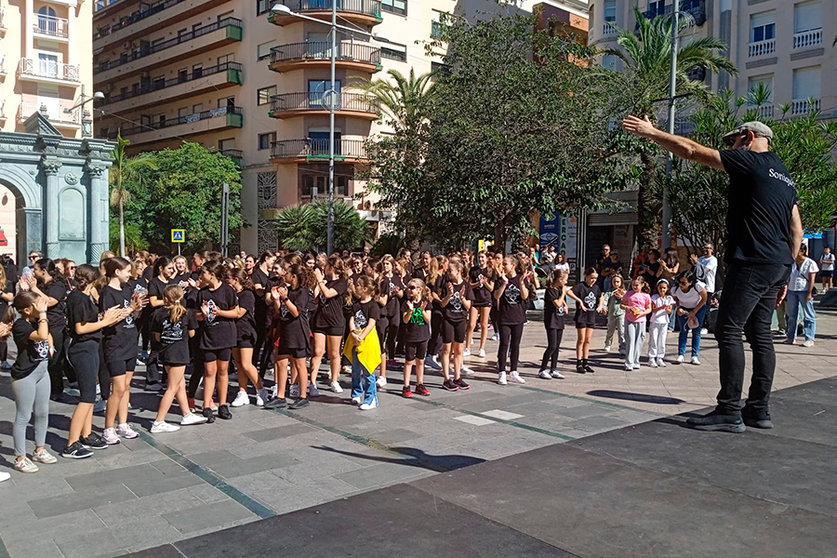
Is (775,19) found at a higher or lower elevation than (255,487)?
higher

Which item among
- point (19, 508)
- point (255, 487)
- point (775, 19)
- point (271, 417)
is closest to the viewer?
point (19, 508)

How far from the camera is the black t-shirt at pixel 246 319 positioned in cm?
841

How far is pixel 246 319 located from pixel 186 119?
144ft

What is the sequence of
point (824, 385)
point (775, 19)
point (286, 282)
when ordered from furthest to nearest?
point (775, 19), point (286, 282), point (824, 385)

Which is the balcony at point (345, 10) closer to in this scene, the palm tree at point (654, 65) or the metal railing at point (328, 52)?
the metal railing at point (328, 52)

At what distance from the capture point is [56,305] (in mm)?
8945

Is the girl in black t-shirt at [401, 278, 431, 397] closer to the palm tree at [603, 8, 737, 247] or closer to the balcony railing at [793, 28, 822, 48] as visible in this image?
the palm tree at [603, 8, 737, 247]

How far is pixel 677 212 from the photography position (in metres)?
19.4

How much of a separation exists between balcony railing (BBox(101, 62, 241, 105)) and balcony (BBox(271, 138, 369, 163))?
7682 mm

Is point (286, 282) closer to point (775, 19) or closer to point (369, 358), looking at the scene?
point (369, 358)

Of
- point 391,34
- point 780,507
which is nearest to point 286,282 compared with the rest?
point 780,507

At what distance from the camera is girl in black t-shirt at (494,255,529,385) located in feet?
33.0

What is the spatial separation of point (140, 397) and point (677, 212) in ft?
48.6

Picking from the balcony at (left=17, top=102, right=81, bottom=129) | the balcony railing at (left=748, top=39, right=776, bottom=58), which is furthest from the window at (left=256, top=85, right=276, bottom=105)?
the balcony railing at (left=748, top=39, right=776, bottom=58)
